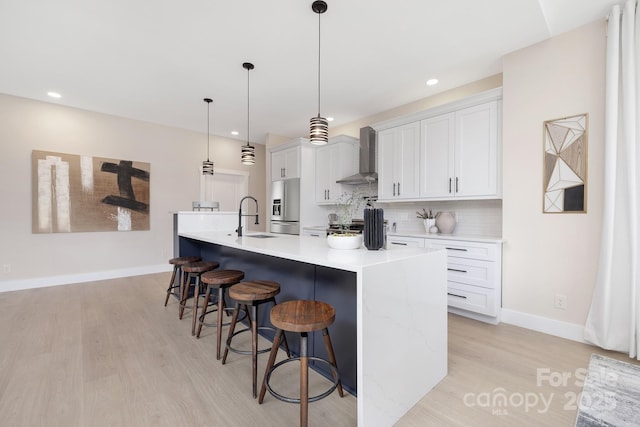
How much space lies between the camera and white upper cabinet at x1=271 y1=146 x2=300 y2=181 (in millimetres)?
5098

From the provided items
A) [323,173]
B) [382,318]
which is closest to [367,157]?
[323,173]

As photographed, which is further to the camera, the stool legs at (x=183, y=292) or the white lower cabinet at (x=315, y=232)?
the white lower cabinet at (x=315, y=232)

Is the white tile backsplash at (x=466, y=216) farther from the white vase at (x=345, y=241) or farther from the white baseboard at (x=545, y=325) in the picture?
the white vase at (x=345, y=241)

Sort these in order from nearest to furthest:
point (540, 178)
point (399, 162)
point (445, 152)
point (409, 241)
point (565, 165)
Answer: point (565, 165)
point (540, 178)
point (445, 152)
point (409, 241)
point (399, 162)

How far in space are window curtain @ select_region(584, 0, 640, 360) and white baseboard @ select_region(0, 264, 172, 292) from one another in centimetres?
599

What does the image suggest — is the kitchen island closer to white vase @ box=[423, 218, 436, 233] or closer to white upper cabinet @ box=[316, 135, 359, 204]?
white vase @ box=[423, 218, 436, 233]

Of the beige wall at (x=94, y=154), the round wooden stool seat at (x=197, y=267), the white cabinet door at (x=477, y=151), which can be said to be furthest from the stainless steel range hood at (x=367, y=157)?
the beige wall at (x=94, y=154)

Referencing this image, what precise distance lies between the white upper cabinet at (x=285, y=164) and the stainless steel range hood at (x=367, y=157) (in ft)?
3.60

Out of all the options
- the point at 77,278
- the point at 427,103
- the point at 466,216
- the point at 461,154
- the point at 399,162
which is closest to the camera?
the point at 461,154

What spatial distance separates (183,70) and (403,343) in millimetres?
3578

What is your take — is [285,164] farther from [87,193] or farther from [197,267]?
[87,193]

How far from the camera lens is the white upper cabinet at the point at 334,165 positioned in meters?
4.82

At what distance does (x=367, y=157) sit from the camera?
4453 millimetres

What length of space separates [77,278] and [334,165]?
14.9 feet
